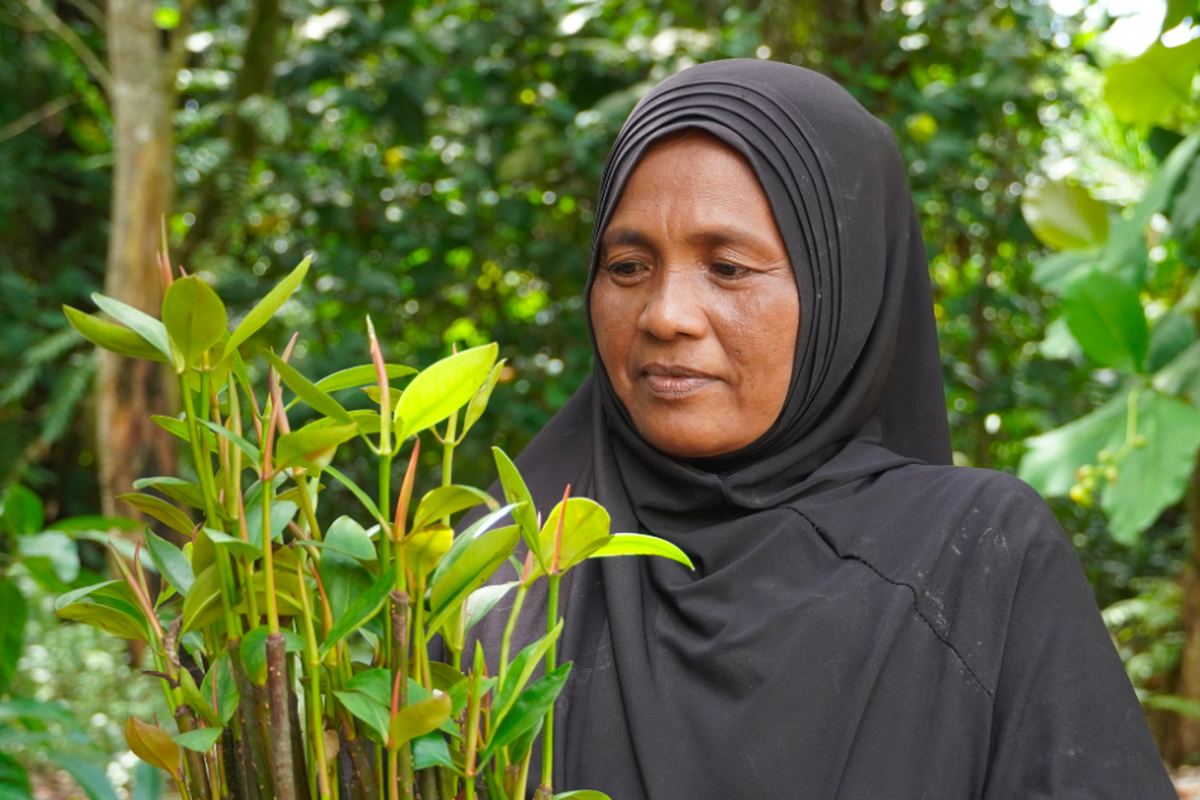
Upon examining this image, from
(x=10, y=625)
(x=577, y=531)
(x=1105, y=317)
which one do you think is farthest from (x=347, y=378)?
(x=1105, y=317)

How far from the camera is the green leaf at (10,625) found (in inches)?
85.9

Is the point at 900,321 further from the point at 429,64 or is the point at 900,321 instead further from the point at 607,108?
the point at 429,64

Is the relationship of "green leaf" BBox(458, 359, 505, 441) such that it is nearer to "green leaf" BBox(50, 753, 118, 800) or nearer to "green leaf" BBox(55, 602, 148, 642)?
"green leaf" BBox(55, 602, 148, 642)

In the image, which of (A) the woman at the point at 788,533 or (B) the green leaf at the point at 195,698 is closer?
(B) the green leaf at the point at 195,698

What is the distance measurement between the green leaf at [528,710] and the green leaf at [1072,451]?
2.22m

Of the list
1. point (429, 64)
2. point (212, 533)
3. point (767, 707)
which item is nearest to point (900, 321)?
point (767, 707)

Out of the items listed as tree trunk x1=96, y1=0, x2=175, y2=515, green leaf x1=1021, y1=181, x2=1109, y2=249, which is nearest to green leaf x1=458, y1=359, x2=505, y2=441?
green leaf x1=1021, y1=181, x2=1109, y2=249

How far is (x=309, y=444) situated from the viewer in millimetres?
658

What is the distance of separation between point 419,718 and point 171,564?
24 centimetres

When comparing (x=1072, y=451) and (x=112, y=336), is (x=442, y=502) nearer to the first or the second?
(x=112, y=336)

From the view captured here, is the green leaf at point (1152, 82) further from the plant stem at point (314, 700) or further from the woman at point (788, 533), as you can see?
the plant stem at point (314, 700)

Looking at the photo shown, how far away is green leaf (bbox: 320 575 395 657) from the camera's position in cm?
67

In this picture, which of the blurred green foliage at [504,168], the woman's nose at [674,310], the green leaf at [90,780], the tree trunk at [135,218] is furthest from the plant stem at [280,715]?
the tree trunk at [135,218]

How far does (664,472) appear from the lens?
4.33 feet
